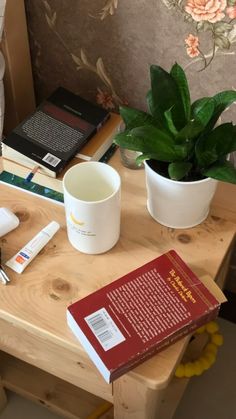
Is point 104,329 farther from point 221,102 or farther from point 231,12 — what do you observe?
point 231,12

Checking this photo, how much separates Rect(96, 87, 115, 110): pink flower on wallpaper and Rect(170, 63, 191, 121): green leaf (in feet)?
0.91

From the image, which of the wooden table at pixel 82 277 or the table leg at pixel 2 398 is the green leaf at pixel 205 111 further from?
the table leg at pixel 2 398

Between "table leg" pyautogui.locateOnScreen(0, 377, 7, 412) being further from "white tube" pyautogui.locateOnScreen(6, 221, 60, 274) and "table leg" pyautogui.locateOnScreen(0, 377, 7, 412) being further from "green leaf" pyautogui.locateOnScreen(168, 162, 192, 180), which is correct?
"green leaf" pyautogui.locateOnScreen(168, 162, 192, 180)

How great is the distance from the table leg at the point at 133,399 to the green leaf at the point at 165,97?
1.23ft

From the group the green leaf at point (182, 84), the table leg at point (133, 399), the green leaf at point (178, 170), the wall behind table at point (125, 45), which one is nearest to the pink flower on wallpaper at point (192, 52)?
the wall behind table at point (125, 45)

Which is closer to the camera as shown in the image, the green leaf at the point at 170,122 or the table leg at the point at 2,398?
the green leaf at the point at 170,122

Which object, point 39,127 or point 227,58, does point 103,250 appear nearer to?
point 39,127

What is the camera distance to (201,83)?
0.93m

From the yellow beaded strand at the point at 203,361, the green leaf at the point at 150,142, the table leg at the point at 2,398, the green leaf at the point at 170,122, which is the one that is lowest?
the table leg at the point at 2,398

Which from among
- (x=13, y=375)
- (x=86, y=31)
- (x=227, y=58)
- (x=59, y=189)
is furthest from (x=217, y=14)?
(x=13, y=375)

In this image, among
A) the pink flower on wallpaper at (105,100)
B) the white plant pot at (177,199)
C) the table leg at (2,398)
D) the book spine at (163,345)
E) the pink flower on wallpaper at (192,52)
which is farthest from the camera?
the table leg at (2,398)

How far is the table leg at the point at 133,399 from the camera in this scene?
744mm

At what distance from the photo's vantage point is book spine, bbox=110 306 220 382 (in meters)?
0.68

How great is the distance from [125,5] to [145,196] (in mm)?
319
